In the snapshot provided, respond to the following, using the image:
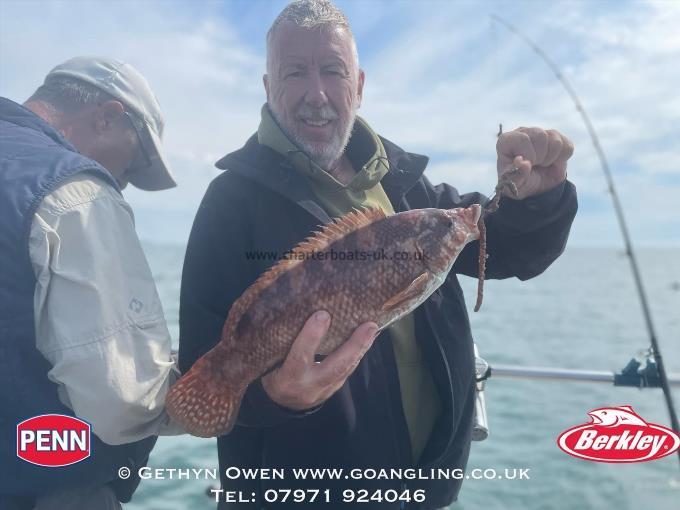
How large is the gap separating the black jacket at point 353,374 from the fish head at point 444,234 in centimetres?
37

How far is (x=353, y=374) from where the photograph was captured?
2.71m

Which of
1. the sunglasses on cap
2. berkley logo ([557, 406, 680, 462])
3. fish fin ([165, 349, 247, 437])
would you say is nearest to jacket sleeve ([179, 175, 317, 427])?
fish fin ([165, 349, 247, 437])

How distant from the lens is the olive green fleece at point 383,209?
9.24 ft

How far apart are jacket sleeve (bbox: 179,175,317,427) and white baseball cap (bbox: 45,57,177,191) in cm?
127

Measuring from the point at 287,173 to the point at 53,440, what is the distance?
5.93ft

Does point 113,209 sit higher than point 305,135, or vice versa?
point 305,135

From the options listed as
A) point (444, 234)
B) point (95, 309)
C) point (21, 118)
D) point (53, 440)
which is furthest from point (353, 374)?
point (21, 118)

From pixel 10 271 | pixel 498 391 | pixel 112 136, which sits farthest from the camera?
pixel 498 391

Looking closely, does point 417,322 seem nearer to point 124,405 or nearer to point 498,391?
point 124,405

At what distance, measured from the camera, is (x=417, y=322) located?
9.36 feet

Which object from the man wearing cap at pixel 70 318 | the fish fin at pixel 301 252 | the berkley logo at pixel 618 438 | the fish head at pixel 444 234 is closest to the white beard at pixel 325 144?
the fish fin at pixel 301 252

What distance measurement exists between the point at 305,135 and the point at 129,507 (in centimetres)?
598

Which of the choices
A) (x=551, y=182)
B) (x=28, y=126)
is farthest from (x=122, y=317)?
(x=551, y=182)

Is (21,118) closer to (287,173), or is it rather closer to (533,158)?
(287,173)
